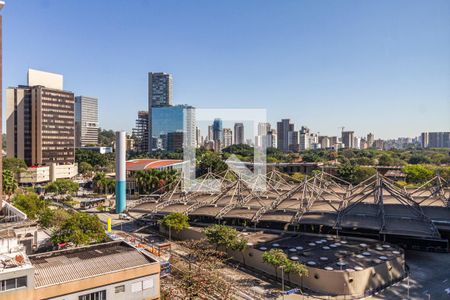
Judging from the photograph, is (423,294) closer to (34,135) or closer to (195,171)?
(195,171)

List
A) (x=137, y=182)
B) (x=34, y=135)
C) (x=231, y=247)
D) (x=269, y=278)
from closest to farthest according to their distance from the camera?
(x=269, y=278), (x=231, y=247), (x=137, y=182), (x=34, y=135)

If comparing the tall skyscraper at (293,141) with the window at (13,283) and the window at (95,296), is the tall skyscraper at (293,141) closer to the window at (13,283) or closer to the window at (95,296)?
the window at (95,296)

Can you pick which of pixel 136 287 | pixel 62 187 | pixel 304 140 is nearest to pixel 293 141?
pixel 304 140

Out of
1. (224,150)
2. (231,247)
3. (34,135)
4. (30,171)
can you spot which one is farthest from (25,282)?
(224,150)

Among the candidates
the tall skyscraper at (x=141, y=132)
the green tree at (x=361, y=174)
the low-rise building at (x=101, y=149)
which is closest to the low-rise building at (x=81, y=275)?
the green tree at (x=361, y=174)

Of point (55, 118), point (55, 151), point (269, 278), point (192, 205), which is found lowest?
point (269, 278)

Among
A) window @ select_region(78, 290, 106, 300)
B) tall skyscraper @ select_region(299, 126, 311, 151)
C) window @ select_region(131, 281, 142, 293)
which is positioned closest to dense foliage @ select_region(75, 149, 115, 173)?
window @ select_region(131, 281, 142, 293)
